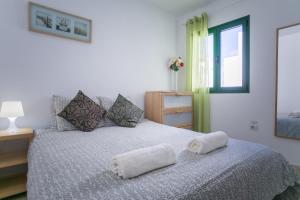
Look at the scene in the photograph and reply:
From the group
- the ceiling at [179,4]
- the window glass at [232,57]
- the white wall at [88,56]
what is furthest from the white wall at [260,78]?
the white wall at [88,56]

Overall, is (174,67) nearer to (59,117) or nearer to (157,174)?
(59,117)

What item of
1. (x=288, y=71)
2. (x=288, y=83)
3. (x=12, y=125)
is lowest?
(x=12, y=125)

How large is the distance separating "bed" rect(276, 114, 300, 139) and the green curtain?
1.08 m

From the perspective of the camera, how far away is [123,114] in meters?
2.52

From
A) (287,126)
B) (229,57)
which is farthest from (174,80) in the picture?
(287,126)

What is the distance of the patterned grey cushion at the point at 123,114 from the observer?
2486 millimetres

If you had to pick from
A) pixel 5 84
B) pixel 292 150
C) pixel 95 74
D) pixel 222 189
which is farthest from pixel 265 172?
pixel 5 84

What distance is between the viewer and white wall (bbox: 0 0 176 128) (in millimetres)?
2098

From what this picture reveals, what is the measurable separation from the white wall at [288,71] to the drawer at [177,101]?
1357 millimetres

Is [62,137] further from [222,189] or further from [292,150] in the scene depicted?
[292,150]

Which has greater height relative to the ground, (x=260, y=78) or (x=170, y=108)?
(x=260, y=78)

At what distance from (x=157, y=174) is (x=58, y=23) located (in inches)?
92.3

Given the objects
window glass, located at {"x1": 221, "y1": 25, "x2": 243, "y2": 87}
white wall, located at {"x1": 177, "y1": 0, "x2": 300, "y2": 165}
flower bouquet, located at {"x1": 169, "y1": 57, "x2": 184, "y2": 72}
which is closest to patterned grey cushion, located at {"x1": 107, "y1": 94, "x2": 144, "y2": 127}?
flower bouquet, located at {"x1": 169, "y1": 57, "x2": 184, "y2": 72}

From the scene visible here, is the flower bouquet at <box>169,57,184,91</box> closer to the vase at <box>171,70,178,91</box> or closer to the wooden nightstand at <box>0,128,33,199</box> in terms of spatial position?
the vase at <box>171,70,178,91</box>
